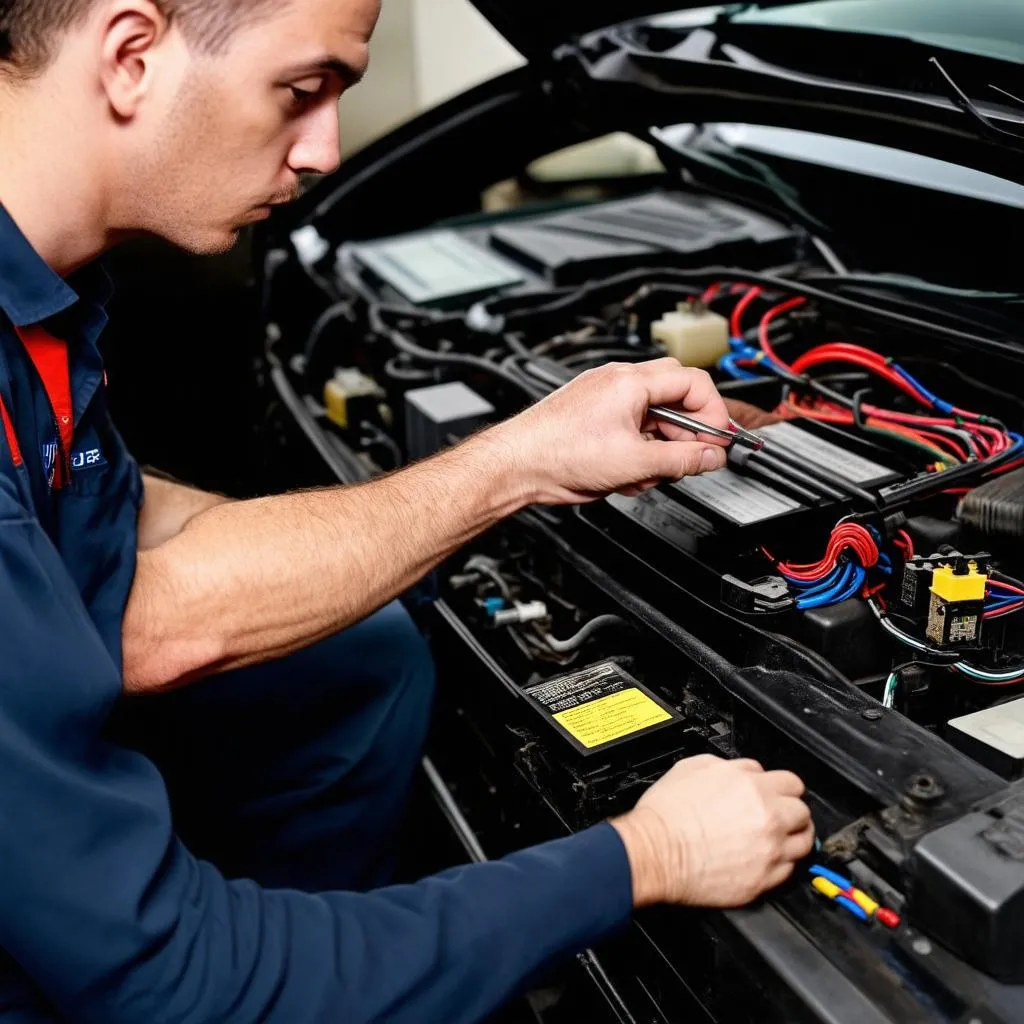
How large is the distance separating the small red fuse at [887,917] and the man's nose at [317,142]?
0.75 metres

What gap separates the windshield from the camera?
116 cm

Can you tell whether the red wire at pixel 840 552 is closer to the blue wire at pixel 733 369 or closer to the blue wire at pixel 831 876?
Answer: the blue wire at pixel 831 876

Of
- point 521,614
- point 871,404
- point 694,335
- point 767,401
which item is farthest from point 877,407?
point 521,614

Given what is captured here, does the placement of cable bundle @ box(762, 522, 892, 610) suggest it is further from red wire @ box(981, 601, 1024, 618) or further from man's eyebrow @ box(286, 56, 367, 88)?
man's eyebrow @ box(286, 56, 367, 88)

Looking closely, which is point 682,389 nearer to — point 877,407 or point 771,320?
point 877,407

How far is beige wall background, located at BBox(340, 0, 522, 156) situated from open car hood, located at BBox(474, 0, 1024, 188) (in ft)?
6.57

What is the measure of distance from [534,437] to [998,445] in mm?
468

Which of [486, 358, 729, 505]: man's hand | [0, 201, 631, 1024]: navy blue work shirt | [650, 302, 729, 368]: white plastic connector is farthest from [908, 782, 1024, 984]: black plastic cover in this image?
[650, 302, 729, 368]: white plastic connector

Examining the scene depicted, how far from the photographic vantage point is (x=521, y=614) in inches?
44.5

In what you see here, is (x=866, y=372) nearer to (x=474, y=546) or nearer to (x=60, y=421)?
(x=474, y=546)

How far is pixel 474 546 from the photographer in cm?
134

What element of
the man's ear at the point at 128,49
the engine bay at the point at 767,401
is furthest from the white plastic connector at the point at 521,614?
the man's ear at the point at 128,49

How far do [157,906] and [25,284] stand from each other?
521 millimetres

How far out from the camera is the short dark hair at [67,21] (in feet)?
2.77
